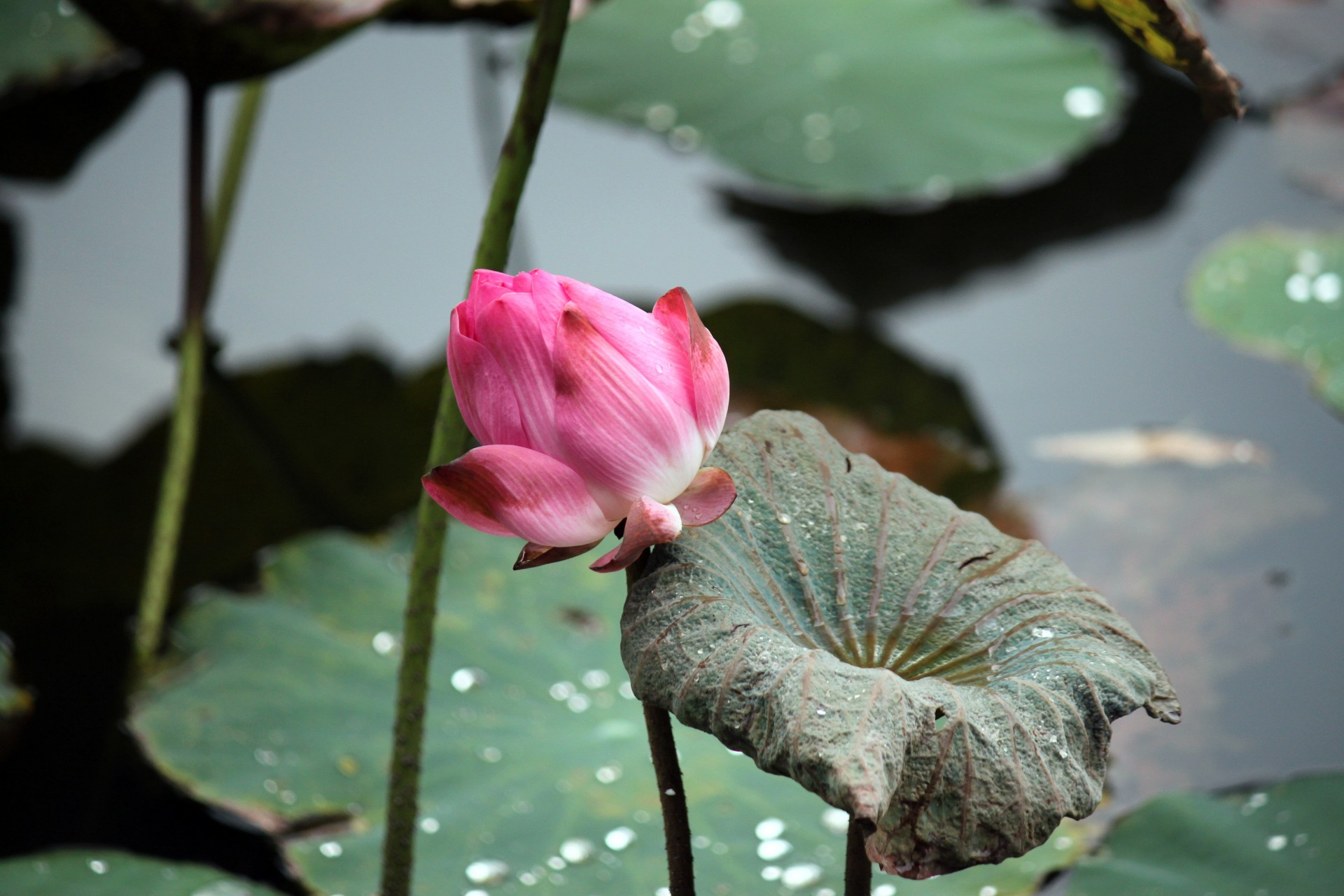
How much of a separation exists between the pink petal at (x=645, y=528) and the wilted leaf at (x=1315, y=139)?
1.90 metres

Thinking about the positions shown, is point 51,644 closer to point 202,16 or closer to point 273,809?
point 273,809

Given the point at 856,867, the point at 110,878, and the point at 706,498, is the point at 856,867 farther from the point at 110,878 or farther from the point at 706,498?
the point at 110,878

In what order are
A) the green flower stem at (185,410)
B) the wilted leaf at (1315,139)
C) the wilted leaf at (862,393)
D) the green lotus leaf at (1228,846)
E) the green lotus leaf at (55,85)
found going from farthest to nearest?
the wilted leaf at (1315,139) < the green lotus leaf at (55,85) < the wilted leaf at (862,393) < the green flower stem at (185,410) < the green lotus leaf at (1228,846)

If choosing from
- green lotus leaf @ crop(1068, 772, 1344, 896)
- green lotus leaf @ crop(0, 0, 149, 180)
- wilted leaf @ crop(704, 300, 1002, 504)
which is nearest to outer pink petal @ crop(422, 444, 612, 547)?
green lotus leaf @ crop(1068, 772, 1344, 896)

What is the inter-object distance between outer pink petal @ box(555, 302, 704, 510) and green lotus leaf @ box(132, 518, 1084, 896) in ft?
1.68

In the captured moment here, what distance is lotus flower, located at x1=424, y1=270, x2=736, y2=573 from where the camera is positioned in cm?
44

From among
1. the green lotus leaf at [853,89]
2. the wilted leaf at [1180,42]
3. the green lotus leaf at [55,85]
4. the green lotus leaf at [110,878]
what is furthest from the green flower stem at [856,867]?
the green lotus leaf at [55,85]

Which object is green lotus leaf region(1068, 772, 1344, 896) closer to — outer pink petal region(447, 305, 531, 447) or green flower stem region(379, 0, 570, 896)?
green flower stem region(379, 0, 570, 896)

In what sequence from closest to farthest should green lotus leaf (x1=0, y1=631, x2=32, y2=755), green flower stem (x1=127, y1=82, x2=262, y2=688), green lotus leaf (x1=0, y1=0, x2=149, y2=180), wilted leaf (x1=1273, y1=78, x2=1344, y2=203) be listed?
green lotus leaf (x1=0, y1=631, x2=32, y2=755)
green flower stem (x1=127, y1=82, x2=262, y2=688)
green lotus leaf (x1=0, y1=0, x2=149, y2=180)
wilted leaf (x1=1273, y1=78, x2=1344, y2=203)

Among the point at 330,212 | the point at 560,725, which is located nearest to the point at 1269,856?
the point at 560,725

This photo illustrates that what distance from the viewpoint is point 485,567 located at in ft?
3.95

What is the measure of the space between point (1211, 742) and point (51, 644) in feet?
4.23

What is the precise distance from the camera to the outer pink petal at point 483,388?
0.45 metres

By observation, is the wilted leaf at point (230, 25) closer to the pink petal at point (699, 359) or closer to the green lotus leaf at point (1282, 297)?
the pink petal at point (699, 359)
